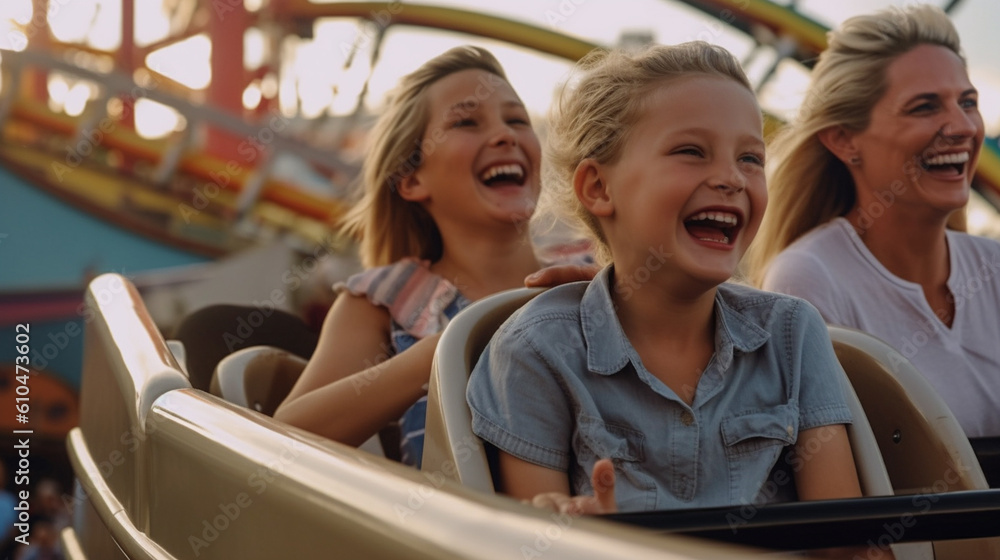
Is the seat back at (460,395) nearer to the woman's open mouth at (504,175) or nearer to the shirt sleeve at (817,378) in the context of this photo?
the shirt sleeve at (817,378)

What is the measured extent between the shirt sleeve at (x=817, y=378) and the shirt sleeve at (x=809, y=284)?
498 millimetres

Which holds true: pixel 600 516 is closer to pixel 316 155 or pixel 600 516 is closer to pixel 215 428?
pixel 215 428

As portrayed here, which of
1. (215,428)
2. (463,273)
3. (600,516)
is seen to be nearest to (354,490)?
(600,516)

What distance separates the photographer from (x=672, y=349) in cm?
121

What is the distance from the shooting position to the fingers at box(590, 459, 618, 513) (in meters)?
0.91

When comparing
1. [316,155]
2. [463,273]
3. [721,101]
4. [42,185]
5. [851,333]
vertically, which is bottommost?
[42,185]

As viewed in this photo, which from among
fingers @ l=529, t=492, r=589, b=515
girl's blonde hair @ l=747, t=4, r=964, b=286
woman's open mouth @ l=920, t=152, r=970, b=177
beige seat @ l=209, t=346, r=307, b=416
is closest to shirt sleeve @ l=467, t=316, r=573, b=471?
fingers @ l=529, t=492, r=589, b=515

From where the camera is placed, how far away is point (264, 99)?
36.3ft

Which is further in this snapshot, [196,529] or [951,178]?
[951,178]

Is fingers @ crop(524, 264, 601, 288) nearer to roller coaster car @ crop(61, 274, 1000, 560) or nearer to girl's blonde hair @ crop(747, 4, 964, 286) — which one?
roller coaster car @ crop(61, 274, 1000, 560)

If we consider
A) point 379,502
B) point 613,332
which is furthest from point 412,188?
point 379,502

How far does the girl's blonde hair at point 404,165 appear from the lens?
199 centimetres

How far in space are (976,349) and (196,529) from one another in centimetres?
123

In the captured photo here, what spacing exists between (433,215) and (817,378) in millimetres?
961
